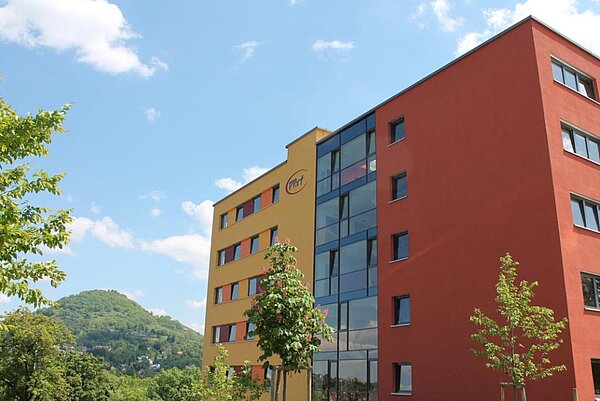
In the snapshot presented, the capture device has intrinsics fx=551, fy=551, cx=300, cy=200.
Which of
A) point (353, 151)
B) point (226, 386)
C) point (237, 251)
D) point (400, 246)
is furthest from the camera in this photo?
point (237, 251)

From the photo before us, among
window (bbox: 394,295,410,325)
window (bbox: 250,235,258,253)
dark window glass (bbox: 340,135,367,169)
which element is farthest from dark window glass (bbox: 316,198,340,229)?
window (bbox: 250,235,258,253)

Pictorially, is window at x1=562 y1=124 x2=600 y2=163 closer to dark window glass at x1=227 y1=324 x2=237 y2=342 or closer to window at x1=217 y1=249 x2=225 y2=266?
dark window glass at x1=227 y1=324 x2=237 y2=342

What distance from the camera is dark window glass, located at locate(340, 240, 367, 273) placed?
24.6m

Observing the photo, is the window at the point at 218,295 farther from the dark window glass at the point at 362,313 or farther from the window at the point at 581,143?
the window at the point at 581,143

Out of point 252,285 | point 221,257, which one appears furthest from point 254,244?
point 221,257

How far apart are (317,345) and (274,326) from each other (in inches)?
53.0

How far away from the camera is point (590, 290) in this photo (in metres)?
17.3

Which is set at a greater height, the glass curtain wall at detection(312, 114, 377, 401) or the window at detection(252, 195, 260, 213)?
the window at detection(252, 195, 260, 213)

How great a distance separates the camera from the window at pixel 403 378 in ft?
67.9

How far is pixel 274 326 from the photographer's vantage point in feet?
42.4

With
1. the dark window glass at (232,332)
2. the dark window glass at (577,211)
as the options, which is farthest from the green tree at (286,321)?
the dark window glass at (232,332)

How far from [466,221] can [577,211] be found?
361 centimetres

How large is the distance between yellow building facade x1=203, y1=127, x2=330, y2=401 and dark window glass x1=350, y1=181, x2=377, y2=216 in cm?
358

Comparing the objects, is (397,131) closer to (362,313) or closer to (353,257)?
(353,257)
